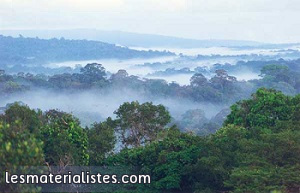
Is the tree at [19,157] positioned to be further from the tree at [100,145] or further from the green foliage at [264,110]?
the green foliage at [264,110]

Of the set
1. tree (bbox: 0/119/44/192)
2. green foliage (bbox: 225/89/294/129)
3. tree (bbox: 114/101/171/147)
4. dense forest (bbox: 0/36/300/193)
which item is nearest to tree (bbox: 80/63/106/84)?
dense forest (bbox: 0/36/300/193)

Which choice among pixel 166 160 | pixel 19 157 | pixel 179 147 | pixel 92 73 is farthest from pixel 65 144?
pixel 92 73

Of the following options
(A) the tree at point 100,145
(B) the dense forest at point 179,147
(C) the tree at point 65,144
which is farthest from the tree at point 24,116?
(A) the tree at point 100,145

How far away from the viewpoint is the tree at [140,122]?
90.9 ft

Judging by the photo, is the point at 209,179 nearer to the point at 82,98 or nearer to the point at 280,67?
the point at 82,98

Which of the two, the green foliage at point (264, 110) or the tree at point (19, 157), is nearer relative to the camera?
the tree at point (19, 157)

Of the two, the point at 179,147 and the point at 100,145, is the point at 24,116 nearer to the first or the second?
the point at 100,145

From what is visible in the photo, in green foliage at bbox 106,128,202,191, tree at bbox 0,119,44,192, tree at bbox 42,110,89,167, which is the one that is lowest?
green foliage at bbox 106,128,202,191

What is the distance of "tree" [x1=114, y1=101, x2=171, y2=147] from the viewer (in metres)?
27.7

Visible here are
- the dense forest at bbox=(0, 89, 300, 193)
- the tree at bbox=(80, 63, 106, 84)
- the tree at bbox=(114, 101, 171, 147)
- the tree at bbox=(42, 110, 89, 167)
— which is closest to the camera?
the dense forest at bbox=(0, 89, 300, 193)

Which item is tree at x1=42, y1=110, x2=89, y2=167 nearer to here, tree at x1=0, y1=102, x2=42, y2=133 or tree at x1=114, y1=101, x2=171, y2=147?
tree at x1=0, y1=102, x2=42, y2=133

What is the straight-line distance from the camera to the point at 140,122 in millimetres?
27891

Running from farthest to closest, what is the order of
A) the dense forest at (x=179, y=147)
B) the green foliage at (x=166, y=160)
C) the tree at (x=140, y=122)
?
the tree at (x=140, y=122) → the green foliage at (x=166, y=160) → the dense forest at (x=179, y=147)

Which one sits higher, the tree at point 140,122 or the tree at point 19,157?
the tree at point 19,157
